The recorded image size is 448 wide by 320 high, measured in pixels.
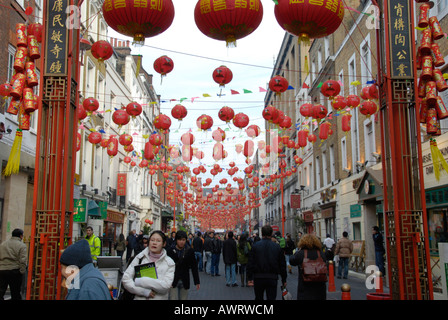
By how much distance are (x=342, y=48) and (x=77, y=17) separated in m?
18.6

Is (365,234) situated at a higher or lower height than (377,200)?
lower

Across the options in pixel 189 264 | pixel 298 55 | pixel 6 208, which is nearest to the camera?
pixel 189 264

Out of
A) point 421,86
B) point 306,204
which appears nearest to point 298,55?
point 306,204

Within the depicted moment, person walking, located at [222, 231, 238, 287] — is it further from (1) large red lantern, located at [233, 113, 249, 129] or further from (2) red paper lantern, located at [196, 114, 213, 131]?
(2) red paper lantern, located at [196, 114, 213, 131]

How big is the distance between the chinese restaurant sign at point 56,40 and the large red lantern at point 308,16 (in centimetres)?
362

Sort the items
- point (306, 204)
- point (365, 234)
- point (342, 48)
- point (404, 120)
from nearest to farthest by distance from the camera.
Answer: point (404, 120)
point (365, 234)
point (342, 48)
point (306, 204)

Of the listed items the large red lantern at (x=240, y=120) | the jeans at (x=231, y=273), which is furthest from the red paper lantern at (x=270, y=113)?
the jeans at (x=231, y=273)

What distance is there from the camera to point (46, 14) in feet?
25.7

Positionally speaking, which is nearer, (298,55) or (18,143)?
(18,143)

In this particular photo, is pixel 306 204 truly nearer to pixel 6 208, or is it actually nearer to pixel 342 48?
pixel 342 48

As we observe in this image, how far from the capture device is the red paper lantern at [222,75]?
11.2m

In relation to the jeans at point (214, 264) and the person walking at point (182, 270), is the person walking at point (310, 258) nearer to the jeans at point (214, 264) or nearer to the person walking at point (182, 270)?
the person walking at point (182, 270)

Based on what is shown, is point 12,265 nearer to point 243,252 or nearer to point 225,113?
point 243,252

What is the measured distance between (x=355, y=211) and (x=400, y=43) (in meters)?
14.6
